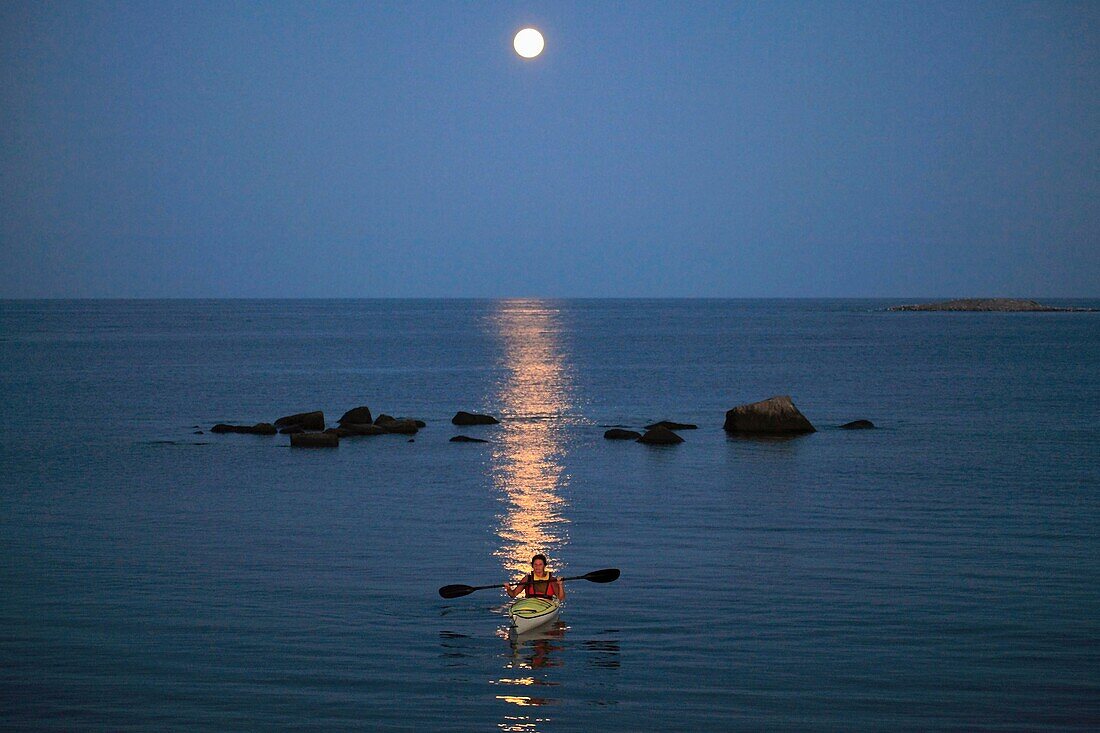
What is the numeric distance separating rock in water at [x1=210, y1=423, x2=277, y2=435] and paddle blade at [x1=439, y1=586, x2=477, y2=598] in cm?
3082

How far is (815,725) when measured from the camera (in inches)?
622

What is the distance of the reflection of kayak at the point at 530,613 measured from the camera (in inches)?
788

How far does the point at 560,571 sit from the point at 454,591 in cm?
380

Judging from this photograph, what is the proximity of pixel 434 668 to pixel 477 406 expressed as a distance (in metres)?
48.9

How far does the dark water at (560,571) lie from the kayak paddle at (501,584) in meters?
0.25

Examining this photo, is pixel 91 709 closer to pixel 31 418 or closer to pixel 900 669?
pixel 900 669

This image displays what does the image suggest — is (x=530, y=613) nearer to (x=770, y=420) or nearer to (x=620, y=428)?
(x=770, y=420)

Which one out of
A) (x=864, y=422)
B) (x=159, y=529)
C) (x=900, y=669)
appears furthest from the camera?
(x=864, y=422)

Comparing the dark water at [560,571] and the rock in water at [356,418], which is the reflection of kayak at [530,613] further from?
Result: the rock in water at [356,418]

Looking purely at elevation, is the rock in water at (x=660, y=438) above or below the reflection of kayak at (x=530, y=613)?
above

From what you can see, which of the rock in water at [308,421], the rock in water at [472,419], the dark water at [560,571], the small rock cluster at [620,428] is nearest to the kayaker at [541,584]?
the dark water at [560,571]

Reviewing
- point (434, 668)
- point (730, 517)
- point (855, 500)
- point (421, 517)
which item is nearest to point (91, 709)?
point (434, 668)

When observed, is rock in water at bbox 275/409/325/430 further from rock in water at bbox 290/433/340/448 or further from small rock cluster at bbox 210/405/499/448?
rock in water at bbox 290/433/340/448

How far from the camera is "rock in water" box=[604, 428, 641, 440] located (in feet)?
164
